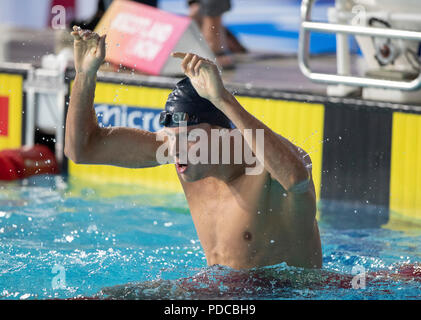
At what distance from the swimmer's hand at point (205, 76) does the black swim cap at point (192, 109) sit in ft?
0.98

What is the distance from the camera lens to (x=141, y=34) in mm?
5488

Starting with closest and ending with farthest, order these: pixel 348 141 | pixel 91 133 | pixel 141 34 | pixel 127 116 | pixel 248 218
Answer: pixel 248 218 < pixel 91 133 < pixel 348 141 < pixel 127 116 < pixel 141 34

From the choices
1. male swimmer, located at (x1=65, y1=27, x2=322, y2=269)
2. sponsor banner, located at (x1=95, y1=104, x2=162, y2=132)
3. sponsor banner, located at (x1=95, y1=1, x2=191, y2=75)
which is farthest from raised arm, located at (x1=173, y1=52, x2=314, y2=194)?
sponsor banner, located at (x1=95, y1=1, x2=191, y2=75)

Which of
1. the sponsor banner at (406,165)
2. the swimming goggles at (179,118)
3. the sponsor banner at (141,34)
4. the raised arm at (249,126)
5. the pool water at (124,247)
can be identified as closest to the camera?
the raised arm at (249,126)

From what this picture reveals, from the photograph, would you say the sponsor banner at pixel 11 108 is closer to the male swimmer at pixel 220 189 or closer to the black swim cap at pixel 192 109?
the male swimmer at pixel 220 189

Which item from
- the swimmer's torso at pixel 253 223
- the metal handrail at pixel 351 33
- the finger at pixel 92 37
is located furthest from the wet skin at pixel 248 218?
the metal handrail at pixel 351 33

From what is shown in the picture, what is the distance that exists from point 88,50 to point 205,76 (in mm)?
574

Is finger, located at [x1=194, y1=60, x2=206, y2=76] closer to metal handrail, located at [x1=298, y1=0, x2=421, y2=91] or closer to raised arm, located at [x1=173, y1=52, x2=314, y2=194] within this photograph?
raised arm, located at [x1=173, y1=52, x2=314, y2=194]

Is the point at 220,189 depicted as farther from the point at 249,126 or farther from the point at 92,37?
the point at 92,37

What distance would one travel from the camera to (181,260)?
12.2 feet

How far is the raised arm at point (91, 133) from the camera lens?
2836 millimetres

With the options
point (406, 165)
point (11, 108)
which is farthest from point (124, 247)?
point (11, 108)

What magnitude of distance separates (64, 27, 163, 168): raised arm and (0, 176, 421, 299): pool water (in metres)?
0.49
